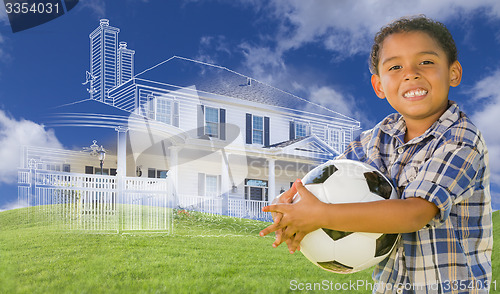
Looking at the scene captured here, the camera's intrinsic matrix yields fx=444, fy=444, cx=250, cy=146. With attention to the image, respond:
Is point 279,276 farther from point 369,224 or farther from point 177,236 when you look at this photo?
point 369,224

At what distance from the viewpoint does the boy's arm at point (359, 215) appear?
5.03ft

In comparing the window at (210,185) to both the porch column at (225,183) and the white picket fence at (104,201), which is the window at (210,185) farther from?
the white picket fence at (104,201)

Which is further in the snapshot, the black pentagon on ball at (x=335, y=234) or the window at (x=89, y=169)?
the window at (x=89, y=169)

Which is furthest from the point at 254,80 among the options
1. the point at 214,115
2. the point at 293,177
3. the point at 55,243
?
the point at 55,243

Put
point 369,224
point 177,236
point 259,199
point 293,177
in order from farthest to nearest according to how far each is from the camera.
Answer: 1. point 293,177
2. point 259,199
3. point 177,236
4. point 369,224

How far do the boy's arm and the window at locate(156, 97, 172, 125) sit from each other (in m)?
10.4

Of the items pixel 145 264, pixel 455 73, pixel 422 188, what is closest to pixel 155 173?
pixel 145 264

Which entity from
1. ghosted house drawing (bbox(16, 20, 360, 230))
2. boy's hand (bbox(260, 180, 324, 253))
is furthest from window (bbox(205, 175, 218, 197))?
boy's hand (bbox(260, 180, 324, 253))

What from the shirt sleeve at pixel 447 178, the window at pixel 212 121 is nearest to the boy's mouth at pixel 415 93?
the shirt sleeve at pixel 447 178

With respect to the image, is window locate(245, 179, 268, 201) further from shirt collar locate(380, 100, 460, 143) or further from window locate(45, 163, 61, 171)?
shirt collar locate(380, 100, 460, 143)

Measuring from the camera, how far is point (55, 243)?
7805 mm

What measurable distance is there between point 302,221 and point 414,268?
0.50 meters

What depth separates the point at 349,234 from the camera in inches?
67.9

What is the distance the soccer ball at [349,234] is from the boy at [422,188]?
8 cm
